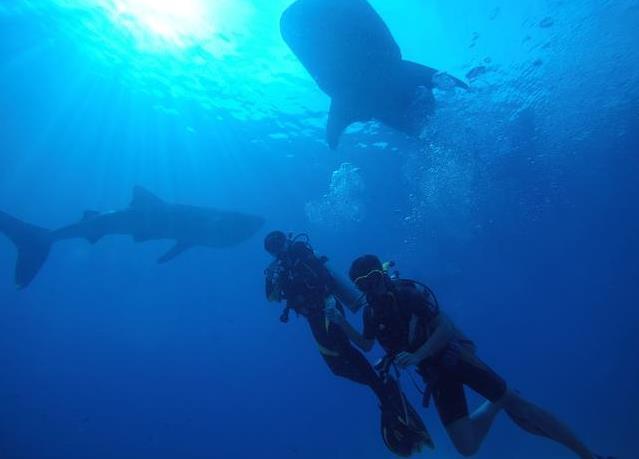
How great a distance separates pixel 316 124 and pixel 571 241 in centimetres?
3032

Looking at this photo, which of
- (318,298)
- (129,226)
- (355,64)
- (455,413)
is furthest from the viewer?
(129,226)

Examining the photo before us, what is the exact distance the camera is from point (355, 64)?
1102 centimetres

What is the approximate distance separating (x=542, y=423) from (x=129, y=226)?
14380 mm

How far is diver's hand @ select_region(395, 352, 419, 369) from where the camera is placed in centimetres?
445

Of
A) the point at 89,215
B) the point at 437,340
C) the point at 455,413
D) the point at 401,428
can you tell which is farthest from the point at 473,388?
the point at 89,215

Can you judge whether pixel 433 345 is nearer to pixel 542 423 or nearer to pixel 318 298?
pixel 542 423

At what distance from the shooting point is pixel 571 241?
3944cm

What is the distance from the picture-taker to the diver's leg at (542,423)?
453 cm

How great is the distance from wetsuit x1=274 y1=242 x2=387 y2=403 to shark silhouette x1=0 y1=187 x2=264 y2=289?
10.6m

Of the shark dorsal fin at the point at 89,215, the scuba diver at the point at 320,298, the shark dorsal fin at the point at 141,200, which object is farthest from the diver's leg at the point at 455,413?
the shark dorsal fin at the point at 89,215

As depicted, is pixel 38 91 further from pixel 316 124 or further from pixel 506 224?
pixel 506 224

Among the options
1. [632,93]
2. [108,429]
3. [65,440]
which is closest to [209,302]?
[108,429]

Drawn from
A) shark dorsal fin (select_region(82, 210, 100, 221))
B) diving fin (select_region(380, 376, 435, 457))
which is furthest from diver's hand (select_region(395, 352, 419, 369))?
shark dorsal fin (select_region(82, 210, 100, 221))

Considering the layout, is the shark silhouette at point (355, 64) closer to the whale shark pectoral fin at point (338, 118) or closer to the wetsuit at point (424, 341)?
the whale shark pectoral fin at point (338, 118)
